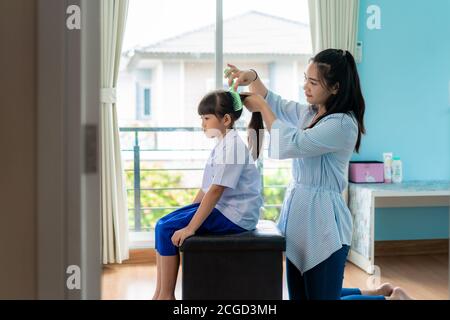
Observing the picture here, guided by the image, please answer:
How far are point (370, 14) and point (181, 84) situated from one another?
4.32ft

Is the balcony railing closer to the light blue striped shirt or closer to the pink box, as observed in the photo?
the pink box

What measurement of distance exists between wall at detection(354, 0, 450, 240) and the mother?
6.39ft

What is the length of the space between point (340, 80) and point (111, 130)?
1.96 m

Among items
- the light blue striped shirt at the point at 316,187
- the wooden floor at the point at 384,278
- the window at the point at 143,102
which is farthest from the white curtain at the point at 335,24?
the light blue striped shirt at the point at 316,187

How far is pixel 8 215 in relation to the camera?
3.79 feet

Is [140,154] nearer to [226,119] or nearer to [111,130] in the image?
[111,130]

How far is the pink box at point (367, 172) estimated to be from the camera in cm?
362

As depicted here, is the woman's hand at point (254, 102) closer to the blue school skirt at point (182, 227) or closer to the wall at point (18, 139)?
the blue school skirt at point (182, 227)

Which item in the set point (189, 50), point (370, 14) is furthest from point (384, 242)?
point (189, 50)

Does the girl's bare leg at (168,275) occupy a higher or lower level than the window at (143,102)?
lower

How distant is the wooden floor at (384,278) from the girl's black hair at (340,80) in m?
1.29

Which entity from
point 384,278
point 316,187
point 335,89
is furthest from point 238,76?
point 384,278

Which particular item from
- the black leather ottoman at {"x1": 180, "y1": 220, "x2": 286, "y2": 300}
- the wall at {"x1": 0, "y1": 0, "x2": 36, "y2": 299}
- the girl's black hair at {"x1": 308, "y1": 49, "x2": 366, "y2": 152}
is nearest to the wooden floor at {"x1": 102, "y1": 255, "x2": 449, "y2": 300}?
the black leather ottoman at {"x1": 180, "y1": 220, "x2": 286, "y2": 300}
